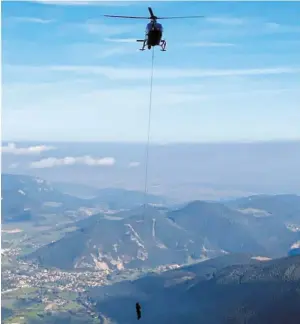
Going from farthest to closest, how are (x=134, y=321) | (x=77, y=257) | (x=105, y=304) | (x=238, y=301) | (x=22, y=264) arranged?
1. (x=77, y=257)
2. (x=22, y=264)
3. (x=105, y=304)
4. (x=134, y=321)
5. (x=238, y=301)

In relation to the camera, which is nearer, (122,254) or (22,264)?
(22,264)

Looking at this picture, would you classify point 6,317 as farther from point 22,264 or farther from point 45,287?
point 22,264

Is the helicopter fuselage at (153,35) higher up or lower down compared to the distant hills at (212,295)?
higher up

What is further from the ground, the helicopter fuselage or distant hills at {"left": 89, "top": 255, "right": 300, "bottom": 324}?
the helicopter fuselage

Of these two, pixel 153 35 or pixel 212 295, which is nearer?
pixel 153 35

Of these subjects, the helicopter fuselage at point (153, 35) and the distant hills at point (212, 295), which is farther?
the distant hills at point (212, 295)

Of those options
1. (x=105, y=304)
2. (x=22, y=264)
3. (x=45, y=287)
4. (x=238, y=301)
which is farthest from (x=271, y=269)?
(x=22, y=264)

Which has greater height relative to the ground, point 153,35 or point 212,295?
point 153,35

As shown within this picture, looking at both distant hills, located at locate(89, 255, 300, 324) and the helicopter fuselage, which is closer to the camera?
the helicopter fuselage
